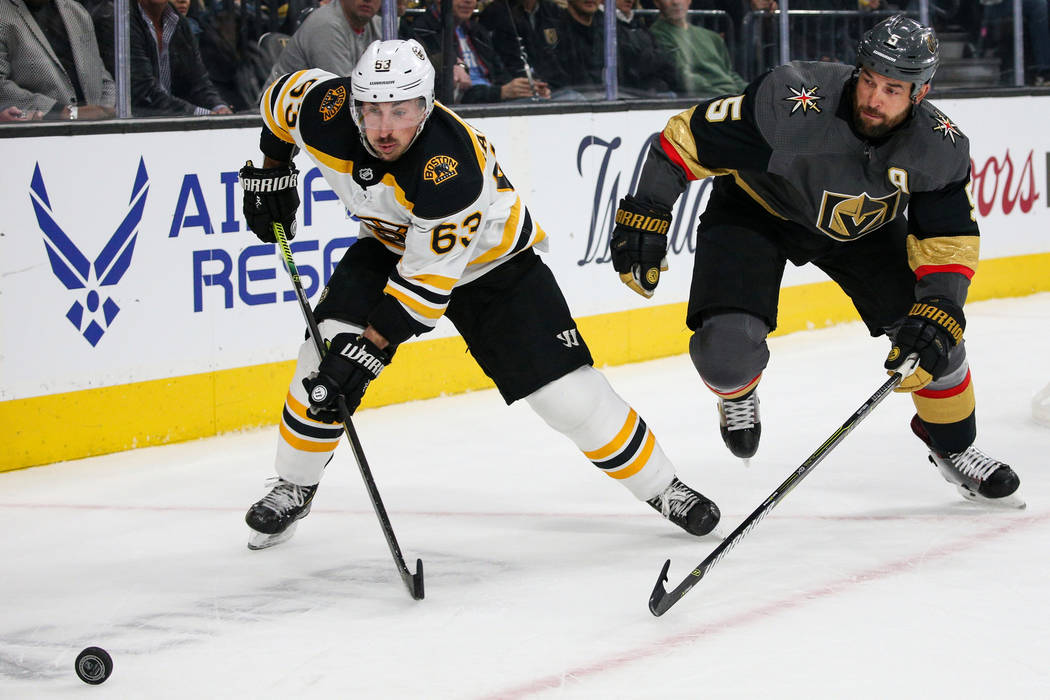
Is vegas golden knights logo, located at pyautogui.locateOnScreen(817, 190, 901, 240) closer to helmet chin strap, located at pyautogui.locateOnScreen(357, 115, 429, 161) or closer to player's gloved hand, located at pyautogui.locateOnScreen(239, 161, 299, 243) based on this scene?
helmet chin strap, located at pyautogui.locateOnScreen(357, 115, 429, 161)

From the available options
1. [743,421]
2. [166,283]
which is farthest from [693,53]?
[743,421]

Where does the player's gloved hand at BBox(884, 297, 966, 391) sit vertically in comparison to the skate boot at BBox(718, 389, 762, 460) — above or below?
above

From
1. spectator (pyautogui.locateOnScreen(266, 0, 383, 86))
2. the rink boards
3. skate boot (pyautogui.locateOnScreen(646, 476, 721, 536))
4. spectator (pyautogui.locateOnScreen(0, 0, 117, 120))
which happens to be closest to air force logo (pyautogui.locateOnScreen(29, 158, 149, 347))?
the rink boards

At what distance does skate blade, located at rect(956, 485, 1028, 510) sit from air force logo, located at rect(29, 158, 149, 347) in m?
2.45

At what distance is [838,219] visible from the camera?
10.4 feet

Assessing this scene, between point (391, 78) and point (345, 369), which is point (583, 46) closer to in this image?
point (391, 78)

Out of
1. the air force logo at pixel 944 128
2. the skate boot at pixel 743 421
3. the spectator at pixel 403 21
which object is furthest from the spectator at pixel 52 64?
the air force logo at pixel 944 128

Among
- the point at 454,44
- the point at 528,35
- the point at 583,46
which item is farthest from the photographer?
the point at 583,46

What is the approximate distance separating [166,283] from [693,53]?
8.88ft

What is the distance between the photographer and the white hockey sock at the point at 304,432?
302 cm

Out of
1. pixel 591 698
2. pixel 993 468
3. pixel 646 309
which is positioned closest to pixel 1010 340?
pixel 646 309

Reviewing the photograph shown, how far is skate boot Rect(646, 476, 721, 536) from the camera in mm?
3170

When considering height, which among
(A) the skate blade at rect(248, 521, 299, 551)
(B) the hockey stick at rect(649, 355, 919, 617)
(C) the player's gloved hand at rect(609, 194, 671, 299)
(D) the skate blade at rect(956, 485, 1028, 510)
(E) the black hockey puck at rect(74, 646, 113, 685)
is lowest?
(D) the skate blade at rect(956, 485, 1028, 510)

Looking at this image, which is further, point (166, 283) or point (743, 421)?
point (166, 283)
